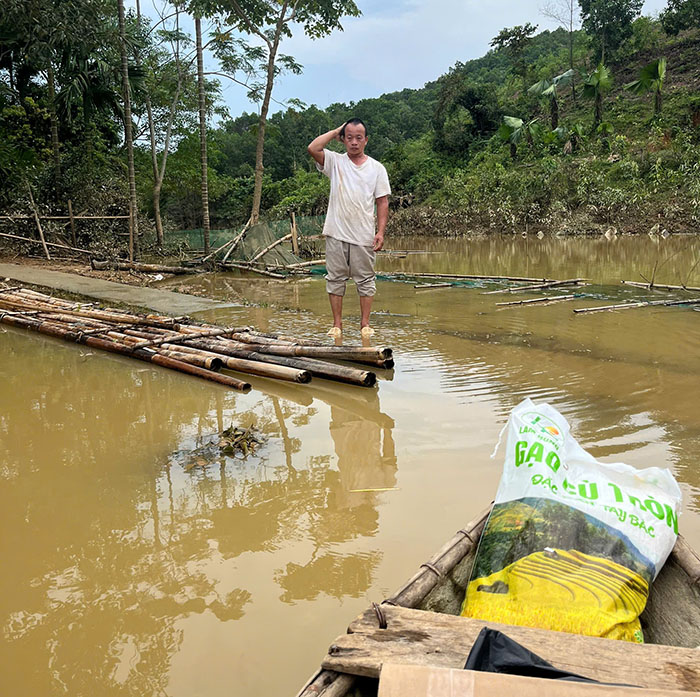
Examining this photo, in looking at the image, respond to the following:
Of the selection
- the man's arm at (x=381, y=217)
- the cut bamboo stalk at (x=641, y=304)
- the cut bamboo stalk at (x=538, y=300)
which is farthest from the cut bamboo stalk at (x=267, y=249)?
the man's arm at (x=381, y=217)

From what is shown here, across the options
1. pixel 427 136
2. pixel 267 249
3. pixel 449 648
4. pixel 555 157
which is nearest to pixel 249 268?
pixel 267 249

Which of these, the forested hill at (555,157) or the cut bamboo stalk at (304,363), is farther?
the forested hill at (555,157)

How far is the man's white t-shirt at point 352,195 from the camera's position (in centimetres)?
523

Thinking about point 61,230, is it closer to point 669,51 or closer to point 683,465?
point 683,465

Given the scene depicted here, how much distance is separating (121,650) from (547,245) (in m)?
19.9

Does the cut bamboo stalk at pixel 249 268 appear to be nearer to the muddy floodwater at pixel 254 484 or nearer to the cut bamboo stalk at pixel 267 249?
the cut bamboo stalk at pixel 267 249

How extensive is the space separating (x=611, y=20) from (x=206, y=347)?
1601 inches

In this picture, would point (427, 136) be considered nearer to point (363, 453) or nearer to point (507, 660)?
point (363, 453)

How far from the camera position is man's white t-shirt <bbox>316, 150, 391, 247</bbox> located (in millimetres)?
5227

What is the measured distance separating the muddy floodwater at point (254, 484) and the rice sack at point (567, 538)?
0.45 meters

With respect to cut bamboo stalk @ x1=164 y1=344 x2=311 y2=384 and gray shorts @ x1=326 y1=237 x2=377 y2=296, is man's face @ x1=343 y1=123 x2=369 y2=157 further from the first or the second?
cut bamboo stalk @ x1=164 y1=344 x2=311 y2=384

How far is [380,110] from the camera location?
56.7 m

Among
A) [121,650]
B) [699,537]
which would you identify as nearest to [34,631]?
[121,650]

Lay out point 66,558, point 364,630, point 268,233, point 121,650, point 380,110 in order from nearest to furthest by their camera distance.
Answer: point 364,630 → point 121,650 → point 66,558 → point 268,233 → point 380,110
